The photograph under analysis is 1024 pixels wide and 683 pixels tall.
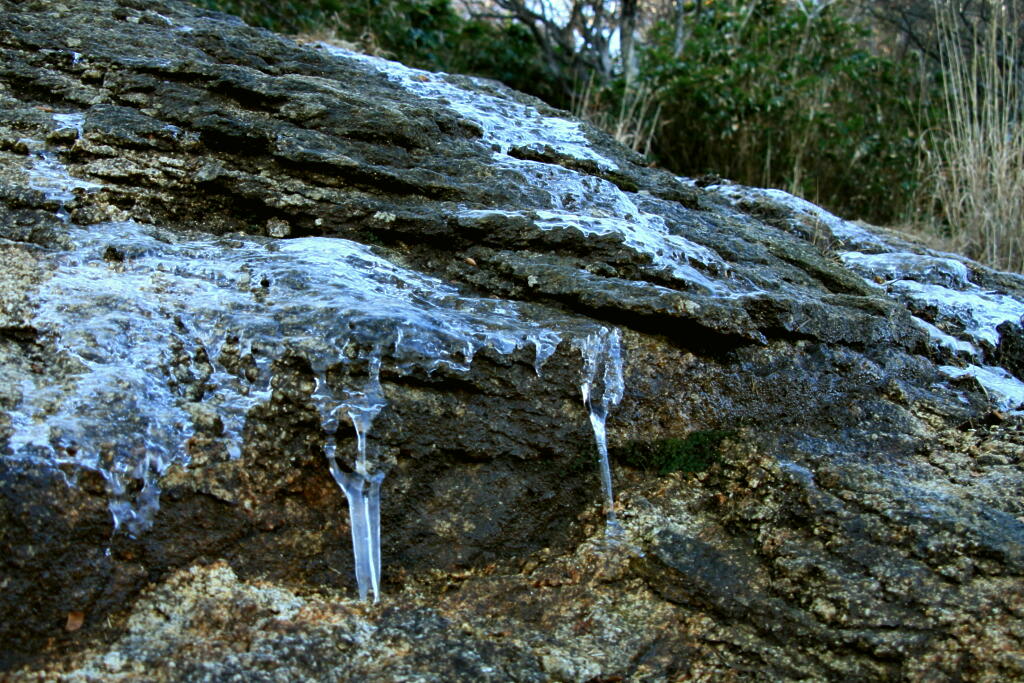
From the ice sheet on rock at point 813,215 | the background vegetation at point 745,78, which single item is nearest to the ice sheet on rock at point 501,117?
the ice sheet on rock at point 813,215

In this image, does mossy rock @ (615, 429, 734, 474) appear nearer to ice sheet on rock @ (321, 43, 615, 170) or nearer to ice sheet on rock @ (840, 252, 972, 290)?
ice sheet on rock @ (321, 43, 615, 170)

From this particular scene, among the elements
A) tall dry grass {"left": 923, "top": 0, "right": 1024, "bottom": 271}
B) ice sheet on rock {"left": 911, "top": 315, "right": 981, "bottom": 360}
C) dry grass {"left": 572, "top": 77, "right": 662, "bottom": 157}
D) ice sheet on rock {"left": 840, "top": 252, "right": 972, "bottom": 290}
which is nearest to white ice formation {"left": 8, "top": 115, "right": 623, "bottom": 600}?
ice sheet on rock {"left": 911, "top": 315, "right": 981, "bottom": 360}

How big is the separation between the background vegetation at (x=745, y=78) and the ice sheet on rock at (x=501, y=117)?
1465 mm

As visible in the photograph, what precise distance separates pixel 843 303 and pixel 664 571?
1078 mm

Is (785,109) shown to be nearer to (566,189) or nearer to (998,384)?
(566,189)

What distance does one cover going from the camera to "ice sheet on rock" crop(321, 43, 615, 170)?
3225 millimetres

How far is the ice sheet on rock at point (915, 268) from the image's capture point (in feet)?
10.8

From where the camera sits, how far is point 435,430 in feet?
6.42

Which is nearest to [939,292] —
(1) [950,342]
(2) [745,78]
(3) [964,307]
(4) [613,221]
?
(3) [964,307]

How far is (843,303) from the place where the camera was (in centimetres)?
258

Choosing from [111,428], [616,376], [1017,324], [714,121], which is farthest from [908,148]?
[111,428]

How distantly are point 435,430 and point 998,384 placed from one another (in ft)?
5.59

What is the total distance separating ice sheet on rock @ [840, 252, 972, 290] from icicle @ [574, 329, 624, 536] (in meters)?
1.56

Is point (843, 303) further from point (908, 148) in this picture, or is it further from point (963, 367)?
point (908, 148)
